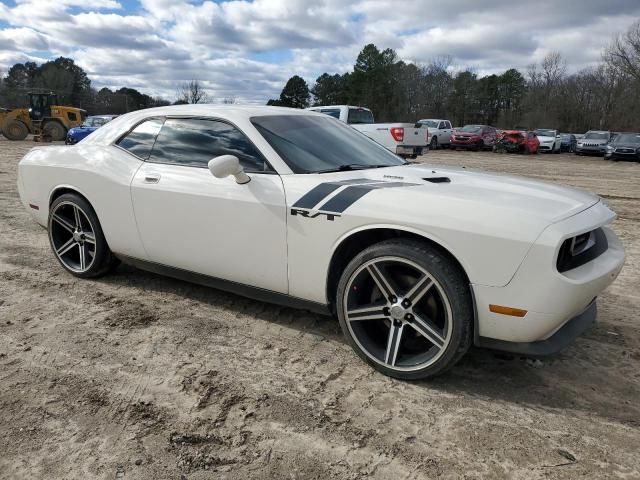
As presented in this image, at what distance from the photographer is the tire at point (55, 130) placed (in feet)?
84.8

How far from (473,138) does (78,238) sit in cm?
2592

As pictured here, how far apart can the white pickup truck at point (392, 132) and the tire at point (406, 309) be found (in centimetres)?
1113

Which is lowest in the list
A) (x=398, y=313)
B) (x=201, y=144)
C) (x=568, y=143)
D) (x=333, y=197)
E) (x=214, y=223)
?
(x=568, y=143)

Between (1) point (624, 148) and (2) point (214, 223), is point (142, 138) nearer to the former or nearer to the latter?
(2) point (214, 223)

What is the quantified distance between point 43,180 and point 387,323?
11.1 ft

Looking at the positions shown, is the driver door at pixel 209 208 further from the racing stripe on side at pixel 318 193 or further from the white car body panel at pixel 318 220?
the racing stripe on side at pixel 318 193

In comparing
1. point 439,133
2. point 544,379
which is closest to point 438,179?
point 544,379

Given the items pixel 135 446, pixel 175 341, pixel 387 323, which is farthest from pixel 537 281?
pixel 175 341

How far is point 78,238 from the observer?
416 cm

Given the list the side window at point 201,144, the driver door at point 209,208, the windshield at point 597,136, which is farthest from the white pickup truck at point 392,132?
the windshield at point 597,136

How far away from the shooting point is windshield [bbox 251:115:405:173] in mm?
3186

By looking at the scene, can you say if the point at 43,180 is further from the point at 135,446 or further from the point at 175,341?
the point at 135,446

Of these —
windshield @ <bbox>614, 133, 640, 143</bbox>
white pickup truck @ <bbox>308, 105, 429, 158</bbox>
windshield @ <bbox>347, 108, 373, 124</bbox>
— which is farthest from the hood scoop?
windshield @ <bbox>614, 133, 640, 143</bbox>

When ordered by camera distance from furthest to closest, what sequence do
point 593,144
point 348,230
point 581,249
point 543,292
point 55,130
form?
1. point 593,144
2. point 55,130
3. point 348,230
4. point 581,249
5. point 543,292
